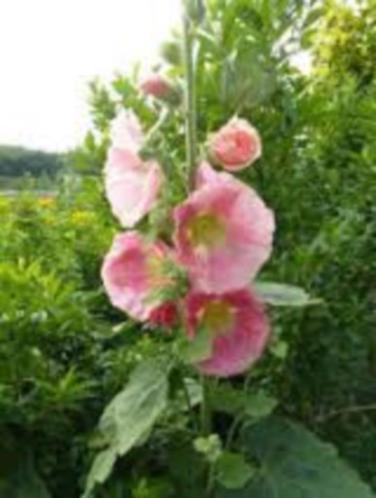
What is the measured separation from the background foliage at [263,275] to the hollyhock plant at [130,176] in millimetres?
41

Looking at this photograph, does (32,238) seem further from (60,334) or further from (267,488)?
(267,488)

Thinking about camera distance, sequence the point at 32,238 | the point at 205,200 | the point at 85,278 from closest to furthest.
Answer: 1. the point at 205,200
2. the point at 85,278
3. the point at 32,238

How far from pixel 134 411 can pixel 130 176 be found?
33 cm

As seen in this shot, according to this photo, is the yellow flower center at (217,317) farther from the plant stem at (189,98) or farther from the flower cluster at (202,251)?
the plant stem at (189,98)

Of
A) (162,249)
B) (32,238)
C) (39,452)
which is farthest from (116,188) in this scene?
(32,238)

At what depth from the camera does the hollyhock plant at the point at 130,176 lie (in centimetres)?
162

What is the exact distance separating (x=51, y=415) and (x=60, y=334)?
0.14 metres

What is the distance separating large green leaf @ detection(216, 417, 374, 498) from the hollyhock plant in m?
0.40

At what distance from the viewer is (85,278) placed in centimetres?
233

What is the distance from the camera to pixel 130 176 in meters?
1.65

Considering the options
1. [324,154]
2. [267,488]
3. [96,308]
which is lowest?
[267,488]

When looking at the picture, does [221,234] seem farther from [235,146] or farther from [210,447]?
[210,447]

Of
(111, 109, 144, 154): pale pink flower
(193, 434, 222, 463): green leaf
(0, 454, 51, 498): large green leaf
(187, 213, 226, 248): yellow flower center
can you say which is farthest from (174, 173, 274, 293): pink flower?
(0, 454, 51, 498): large green leaf

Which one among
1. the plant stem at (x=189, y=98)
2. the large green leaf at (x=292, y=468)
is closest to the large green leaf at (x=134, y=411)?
the large green leaf at (x=292, y=468)
